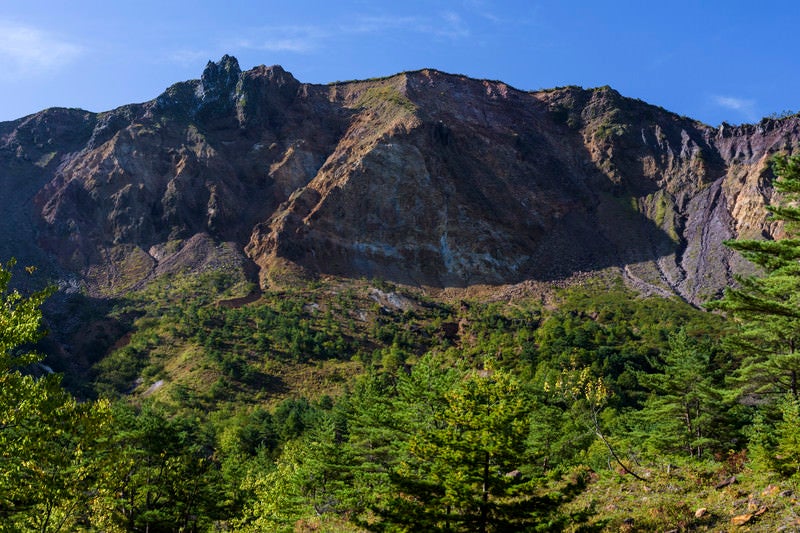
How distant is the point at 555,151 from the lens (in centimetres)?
13700

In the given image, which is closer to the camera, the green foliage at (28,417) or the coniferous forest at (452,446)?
the green foliage at (28,417)

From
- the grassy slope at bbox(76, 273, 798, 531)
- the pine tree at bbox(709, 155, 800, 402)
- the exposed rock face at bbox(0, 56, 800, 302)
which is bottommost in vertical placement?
the grassy slope at bbox(76, 273, 798, 531)

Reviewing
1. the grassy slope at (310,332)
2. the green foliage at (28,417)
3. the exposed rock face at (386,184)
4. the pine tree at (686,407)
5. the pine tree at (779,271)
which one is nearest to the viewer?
the green foliage at (28,417)

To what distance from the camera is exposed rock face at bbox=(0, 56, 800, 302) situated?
10350cm

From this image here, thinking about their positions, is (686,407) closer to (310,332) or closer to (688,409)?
(688,409)

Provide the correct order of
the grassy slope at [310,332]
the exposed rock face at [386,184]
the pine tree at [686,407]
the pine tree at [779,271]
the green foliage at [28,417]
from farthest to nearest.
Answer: the exposed rock face at [386,184], the grassy slope at [310,332], the pine tree at [686,407], the pine tree at [779,271], the green foliage at [28,417]

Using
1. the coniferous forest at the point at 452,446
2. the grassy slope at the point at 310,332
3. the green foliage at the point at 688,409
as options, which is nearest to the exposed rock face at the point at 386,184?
the grassy slope at the point at 310,332

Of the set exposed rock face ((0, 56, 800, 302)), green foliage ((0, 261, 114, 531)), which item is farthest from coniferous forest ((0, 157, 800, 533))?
exposed rock face ((0, 56, 800, 302))

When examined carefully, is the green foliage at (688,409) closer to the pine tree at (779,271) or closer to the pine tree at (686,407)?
the pine tree at (686,407)

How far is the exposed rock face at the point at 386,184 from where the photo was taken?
10350cm

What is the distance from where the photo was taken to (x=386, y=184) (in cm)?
11138

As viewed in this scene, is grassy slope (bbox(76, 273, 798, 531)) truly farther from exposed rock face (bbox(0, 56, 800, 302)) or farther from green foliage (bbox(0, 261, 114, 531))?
green foliage (bbox(0, 261, 114, 531))

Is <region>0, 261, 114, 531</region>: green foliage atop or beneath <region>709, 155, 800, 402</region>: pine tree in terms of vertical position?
beneath

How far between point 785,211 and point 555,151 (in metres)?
129
